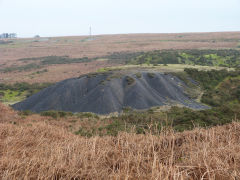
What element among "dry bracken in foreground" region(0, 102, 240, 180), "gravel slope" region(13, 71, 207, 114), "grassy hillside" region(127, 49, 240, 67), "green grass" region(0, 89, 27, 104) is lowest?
"green grass" region(0, 89, 27, 104)

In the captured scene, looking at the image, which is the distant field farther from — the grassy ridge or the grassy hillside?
the grassy hillside

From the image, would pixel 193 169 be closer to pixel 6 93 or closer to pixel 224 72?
pixel 224 72

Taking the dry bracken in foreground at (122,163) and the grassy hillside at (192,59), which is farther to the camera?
the grassy hillside at (192,59)

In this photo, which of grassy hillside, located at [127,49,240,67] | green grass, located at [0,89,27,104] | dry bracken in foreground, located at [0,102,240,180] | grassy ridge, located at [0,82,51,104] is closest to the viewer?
dry bracken in foreground, located at [0,102,240,180]

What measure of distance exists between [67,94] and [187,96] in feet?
46.6

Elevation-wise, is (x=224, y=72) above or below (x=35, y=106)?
above

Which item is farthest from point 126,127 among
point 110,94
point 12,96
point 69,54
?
point 69,54

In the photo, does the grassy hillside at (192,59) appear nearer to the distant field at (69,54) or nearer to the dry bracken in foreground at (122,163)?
the distant field at (69,54)

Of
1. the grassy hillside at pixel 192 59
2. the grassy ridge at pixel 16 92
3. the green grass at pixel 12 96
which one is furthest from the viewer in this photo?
the grassy hillside at pixel 192 59

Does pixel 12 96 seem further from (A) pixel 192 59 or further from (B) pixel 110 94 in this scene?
(A) pixel 192 59

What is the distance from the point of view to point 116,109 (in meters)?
21.5

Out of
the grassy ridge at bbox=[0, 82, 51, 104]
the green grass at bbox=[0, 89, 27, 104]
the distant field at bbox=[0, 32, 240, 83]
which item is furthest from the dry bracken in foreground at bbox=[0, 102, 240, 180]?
the distant field at bbox=[0, 32, 240, 83]

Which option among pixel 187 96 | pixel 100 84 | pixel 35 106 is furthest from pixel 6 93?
pixel 187 96

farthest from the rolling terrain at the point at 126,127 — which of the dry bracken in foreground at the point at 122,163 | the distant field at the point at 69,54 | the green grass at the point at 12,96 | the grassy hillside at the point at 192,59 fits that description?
the distant field at the point at 69,54
